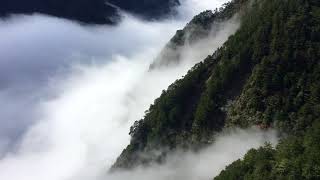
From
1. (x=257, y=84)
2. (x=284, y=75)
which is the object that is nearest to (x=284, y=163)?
(x=284, y=75)

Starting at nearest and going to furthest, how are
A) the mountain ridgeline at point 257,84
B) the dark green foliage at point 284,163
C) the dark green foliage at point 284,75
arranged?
the dark green foliage at point 284,163, the dark green foliage at point 284,75, the mountain ridgeline at point 257,84

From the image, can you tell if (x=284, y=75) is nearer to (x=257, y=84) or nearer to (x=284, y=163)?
(x=257, y=84)

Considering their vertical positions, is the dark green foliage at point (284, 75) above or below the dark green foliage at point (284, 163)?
above

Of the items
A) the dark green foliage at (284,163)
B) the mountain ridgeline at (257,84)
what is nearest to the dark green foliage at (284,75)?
the mountain ridgeline at (257,84)

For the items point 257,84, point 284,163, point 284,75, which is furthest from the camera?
point 257,84

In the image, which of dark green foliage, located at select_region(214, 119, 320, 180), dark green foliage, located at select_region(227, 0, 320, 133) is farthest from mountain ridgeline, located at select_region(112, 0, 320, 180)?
dark green foliage, located at select_region(214, 119, 320, 180)

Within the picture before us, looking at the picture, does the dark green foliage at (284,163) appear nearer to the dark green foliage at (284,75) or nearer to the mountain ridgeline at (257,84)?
the mountain ridgeline at (257,84)

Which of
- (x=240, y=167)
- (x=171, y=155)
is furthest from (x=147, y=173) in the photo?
(x=240, y=167)

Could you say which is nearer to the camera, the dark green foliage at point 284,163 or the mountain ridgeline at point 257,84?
the dark green foliage at point 284,163

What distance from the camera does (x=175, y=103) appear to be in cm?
19188

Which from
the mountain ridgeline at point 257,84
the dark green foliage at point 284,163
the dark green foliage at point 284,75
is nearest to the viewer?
the dark green foliage at point 284,163

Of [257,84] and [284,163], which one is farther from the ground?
[257,84]

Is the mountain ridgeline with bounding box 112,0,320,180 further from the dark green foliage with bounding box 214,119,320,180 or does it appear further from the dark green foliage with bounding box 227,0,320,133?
the dark green foliage with bounding box 214,119,320,180

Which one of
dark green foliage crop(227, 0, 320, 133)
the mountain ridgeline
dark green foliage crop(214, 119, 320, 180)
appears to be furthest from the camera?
the mountain ridgeline
